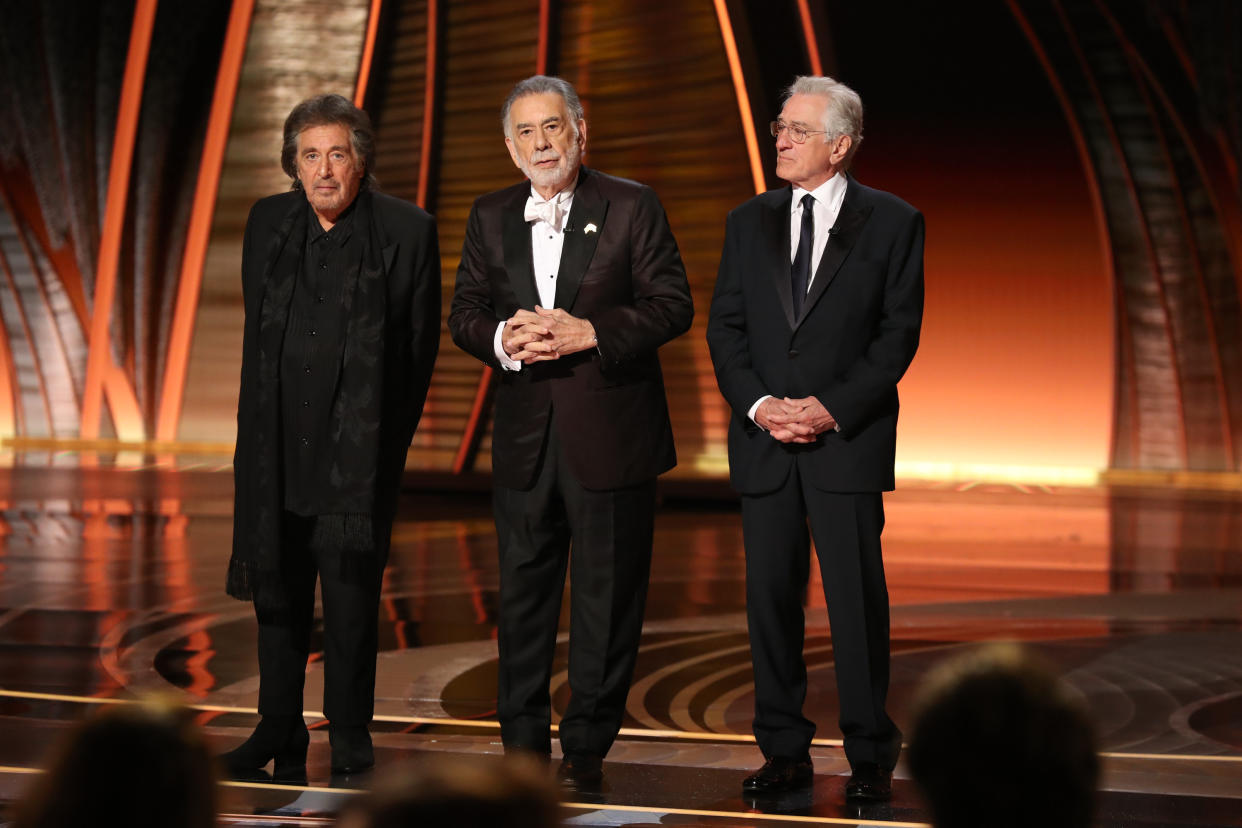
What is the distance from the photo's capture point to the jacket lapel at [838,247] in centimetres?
252

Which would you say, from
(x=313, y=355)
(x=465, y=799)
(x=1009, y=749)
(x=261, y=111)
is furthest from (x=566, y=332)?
(x=261, y=111)

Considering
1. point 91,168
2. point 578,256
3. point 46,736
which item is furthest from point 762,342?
point 91,168

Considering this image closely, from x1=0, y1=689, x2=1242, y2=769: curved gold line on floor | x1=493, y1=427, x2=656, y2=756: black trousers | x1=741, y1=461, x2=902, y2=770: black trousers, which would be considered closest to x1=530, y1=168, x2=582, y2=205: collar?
x1=493, y1=427, x2=656, y2=756: black trousers

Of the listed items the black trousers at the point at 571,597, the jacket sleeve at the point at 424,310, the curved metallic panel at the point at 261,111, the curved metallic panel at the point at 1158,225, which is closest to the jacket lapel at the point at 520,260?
the jacket sleeve at the point at 424,310

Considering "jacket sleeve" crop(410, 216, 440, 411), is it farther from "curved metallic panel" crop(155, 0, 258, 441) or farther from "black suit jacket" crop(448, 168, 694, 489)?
"curved metallic panel" crop(155, 0, 258, 441)

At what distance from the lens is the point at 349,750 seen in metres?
2.48

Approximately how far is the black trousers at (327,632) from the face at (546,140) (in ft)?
2.45

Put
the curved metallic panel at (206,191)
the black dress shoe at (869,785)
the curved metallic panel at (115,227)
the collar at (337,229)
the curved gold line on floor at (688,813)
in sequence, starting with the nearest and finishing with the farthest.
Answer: the curved gold line on floor at (688,813), the black dress shoe at (869,785), the collar at (337,229), the curved metallic panel at (206,191), the curved metallic panel at (115,227)

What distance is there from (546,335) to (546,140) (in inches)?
14.2

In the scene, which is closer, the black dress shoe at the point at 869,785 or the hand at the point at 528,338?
the black dress shoe at the point at 869,785

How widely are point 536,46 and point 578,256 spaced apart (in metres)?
5.77

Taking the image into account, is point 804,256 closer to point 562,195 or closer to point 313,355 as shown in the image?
point 562,195

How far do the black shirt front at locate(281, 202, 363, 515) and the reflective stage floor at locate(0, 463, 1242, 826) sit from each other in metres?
0.55

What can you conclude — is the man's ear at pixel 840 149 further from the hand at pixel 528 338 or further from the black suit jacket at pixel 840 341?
the hand at pixel 528 338
